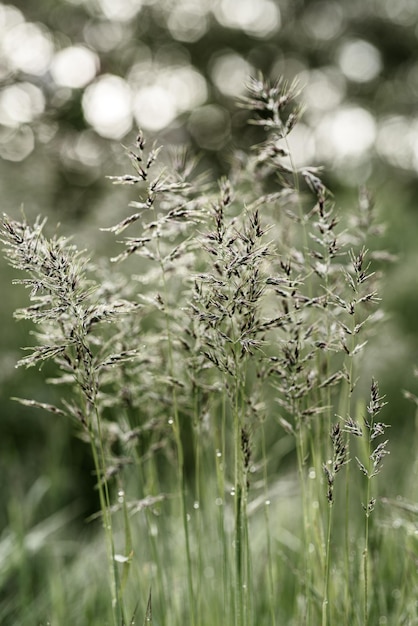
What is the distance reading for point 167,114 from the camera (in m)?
10.7

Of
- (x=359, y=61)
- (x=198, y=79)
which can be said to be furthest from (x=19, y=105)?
(x=359, y=61)

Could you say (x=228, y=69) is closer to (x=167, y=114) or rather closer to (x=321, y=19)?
(x=321, y=19)

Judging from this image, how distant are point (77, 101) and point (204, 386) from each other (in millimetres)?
7550

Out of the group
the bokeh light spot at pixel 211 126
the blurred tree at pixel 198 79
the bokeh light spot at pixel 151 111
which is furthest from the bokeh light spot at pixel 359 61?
the bokeh light spot at pixel 151 111

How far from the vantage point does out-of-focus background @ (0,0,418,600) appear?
4.44 m

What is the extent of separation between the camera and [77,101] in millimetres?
8430

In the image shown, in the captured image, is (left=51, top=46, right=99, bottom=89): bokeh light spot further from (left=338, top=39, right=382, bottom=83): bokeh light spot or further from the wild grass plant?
(left=338, top=39, right=382, bottom=83): bokeh light spot

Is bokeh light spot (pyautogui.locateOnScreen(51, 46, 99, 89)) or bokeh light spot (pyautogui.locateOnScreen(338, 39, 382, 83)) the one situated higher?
bokeh light spot (pyautogui.locateOnScreen(338, 39, 382, 83))

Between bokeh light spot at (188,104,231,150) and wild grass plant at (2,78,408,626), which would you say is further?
bokeh light spot at (188,104,231,150)

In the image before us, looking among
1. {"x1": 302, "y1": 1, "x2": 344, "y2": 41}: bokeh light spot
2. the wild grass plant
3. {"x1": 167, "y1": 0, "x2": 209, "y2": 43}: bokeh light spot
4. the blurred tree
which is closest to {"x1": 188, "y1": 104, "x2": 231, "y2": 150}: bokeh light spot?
the blurred tree

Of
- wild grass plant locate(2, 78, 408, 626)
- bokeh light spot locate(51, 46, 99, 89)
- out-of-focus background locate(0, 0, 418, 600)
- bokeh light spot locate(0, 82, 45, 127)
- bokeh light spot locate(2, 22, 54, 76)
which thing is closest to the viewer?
wild grass plant locate(2, 78, 408, 626)

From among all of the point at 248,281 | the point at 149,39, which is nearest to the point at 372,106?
the point at 149,39

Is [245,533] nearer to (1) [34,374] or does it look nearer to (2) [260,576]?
(2) [260,576]

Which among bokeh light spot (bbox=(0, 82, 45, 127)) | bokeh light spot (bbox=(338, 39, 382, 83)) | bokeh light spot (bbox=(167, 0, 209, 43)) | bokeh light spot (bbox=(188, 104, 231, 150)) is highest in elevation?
bokeh light spot (bbox=(167, 0, 209, 43))
